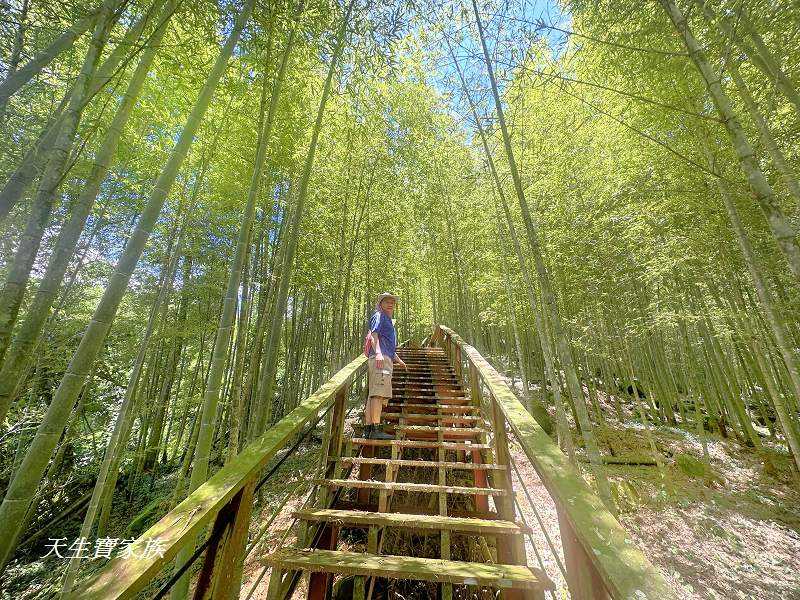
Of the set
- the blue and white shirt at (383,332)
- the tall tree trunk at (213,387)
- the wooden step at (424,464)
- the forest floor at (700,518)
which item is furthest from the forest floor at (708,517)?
the tall tree trunk at (213,387)

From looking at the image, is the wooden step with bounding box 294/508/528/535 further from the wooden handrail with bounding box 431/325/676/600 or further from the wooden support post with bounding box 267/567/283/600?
the wooden handrail with bounding box 431/325/676/600

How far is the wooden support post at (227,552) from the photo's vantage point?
1060mm

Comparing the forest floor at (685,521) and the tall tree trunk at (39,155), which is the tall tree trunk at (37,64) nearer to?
the tall tree trunk at (39,155)

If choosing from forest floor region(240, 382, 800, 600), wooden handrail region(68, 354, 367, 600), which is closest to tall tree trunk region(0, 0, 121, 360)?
wooden handrail region(68, 354, 367, 600)

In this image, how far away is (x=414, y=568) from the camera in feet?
4.33

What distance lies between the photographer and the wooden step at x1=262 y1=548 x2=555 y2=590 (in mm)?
1243

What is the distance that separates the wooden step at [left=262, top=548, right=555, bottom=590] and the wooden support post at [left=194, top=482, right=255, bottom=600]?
0.24 m

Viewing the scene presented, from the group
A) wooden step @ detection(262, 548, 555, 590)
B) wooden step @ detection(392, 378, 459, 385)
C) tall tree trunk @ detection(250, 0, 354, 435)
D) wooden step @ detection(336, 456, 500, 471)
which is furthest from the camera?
wooden step @ detection(392, 378, 459, 385)

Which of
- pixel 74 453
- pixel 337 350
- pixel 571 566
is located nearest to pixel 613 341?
pixel 337 350

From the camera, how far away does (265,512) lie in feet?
13.1

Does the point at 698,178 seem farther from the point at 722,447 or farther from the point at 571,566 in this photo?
the point at 722,447

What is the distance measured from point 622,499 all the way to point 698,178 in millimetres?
4789

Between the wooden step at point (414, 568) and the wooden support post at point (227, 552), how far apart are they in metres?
0.24

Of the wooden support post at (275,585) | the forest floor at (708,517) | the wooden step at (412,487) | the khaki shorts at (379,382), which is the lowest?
the forest floor at (708,517)
